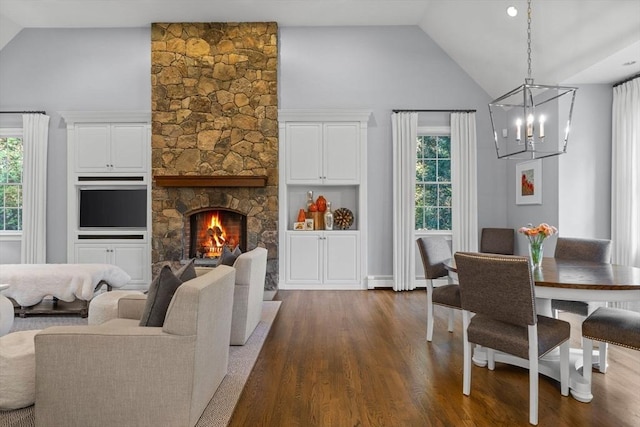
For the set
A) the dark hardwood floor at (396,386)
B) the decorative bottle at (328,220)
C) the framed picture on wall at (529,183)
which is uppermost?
the framed picture on wall at (529,183)

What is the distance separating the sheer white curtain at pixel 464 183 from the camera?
605 centimetres

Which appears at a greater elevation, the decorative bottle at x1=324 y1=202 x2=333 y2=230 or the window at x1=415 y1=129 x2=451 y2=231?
Result: the window at x1=415 y1=129 x2=451 y2=231

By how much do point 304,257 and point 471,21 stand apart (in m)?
3.90

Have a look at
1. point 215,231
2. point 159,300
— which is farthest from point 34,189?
point 159,300

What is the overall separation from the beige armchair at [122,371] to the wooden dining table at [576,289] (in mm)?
1966

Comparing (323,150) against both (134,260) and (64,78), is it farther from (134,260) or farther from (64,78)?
(64,78)

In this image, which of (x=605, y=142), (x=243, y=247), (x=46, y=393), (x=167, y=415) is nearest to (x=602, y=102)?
(x=605, y=142)

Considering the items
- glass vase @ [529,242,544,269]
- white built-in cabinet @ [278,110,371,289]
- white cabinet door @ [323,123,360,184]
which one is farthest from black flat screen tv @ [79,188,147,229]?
glass vase @ [529,242,544,269]

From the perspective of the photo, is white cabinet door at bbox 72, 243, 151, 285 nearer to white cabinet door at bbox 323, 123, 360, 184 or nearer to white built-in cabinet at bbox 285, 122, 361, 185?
white built-in cabinet at bbox 285, 122, 361, 185

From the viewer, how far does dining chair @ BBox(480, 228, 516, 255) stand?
19.4 ft

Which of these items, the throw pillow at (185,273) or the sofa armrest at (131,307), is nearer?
the throw pillow at (185,273)

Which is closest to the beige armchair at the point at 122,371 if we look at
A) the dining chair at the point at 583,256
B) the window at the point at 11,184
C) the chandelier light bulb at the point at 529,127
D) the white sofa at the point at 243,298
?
the white sofa at the point at 243,298

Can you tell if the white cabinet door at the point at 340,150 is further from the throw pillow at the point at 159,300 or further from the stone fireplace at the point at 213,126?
the throw pillow at the point at 159,300

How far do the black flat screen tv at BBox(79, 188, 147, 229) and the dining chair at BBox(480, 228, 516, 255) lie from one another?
5144 millimetres
